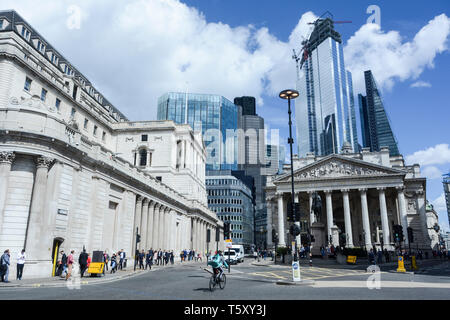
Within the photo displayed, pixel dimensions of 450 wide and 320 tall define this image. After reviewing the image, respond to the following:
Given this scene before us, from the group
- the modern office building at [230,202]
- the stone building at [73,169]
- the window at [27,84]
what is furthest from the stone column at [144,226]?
the modern office building at [230,202]

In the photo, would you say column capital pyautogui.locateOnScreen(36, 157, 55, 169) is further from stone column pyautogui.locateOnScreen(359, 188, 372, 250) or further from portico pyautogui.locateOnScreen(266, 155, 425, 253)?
stone column pyautogui.locateOnScreen(359, 188, 372, 250)

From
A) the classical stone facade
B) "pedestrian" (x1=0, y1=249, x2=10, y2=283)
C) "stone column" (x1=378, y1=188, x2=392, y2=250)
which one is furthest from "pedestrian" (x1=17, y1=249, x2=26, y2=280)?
"stone column" (x1=378, y1=188, x2=392, y2=250)

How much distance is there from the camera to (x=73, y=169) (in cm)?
2428

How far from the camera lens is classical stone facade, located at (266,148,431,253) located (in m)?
61.7

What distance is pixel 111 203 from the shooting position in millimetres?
31328

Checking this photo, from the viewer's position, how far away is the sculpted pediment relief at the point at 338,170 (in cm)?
6312

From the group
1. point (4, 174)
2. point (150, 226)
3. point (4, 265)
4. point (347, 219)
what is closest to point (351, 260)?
point (150, 226)

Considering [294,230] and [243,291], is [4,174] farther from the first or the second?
[294,230]

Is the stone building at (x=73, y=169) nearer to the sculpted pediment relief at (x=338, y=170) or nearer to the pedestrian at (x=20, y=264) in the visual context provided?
the pedestrian at (x=20, y=264)

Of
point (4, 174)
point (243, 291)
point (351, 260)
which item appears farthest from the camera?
point (351, 260)

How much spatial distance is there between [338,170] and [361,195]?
21.1 feet

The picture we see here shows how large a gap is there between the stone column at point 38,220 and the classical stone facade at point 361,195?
4853 cm
